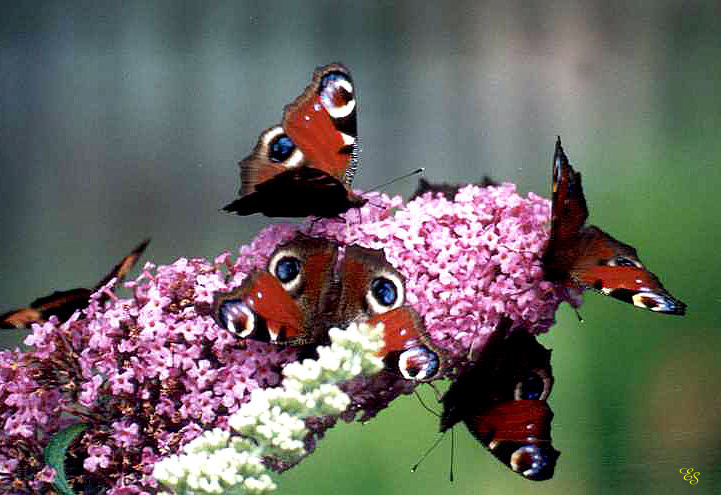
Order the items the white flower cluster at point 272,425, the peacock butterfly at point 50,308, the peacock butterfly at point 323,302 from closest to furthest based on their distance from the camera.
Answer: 1. the white flower cluster at point 272,425
2. the peacock butterfly at point 323,302
3. the peacock butterfly at point 50,308

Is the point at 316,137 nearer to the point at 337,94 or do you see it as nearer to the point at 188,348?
the point at 337,94

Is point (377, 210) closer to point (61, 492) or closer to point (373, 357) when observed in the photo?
point (373, 357)

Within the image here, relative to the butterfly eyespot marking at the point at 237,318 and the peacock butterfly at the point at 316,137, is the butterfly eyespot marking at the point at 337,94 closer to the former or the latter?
the peacock butterfly at the point at 316,137

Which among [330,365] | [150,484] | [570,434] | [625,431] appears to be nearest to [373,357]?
[330,365]
